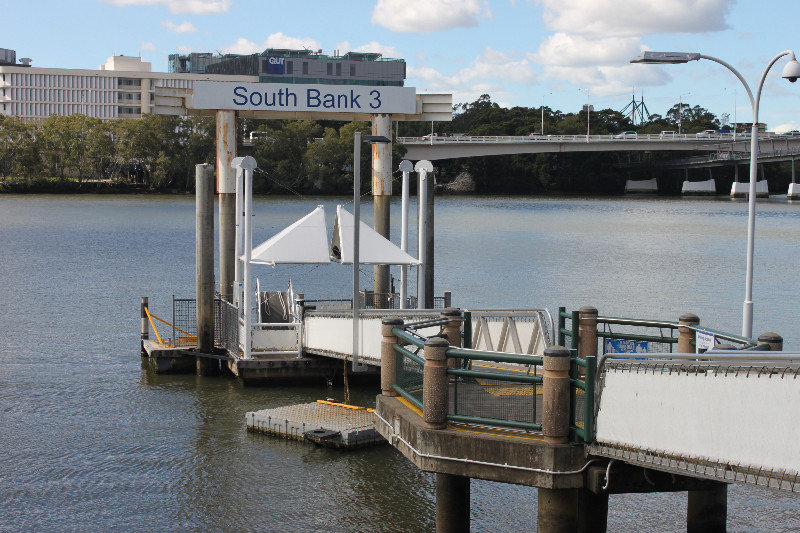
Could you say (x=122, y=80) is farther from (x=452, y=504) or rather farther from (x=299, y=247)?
(x=452, y=504)

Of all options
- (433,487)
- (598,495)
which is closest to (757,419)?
(598,495)

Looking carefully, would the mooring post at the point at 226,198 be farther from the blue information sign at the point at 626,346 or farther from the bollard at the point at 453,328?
the blue information sign at the point at 626,346

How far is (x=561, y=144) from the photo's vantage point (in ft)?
396

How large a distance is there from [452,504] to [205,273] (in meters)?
13.4

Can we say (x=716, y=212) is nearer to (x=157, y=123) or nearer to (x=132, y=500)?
(x=157, y=123)

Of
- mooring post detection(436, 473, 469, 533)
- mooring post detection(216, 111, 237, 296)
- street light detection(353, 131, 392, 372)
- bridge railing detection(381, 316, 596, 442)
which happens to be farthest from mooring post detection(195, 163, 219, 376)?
mooring post detection(436, 473, 469, 533)

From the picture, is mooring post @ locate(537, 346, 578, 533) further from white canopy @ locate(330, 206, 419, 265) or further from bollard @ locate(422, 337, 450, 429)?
white canopy @ locate(330, 206, 419, 265)

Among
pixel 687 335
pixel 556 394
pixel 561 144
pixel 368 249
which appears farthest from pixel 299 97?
pixel 561 144

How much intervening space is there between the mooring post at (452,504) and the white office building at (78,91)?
189826 mm

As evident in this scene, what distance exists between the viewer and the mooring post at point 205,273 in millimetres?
24044

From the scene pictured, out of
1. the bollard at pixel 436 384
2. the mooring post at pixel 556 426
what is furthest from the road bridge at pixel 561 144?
the mooring post at pixel 556 426

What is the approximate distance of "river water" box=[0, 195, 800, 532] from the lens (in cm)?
1561

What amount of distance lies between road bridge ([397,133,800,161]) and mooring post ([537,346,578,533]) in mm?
103239

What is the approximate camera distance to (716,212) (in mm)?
113562
